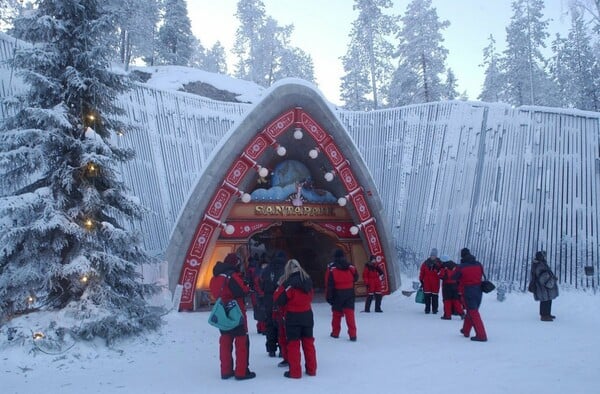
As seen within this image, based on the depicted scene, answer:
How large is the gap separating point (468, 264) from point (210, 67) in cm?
5057

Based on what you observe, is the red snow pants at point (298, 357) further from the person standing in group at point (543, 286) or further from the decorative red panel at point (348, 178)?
the decorative red panel at point (348, 178)

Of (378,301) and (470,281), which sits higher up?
(470,281)

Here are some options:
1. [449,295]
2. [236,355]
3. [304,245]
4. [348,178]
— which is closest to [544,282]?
[449,295]

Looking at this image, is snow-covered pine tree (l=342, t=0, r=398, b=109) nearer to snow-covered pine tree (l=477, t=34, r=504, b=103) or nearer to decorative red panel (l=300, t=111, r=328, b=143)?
snow-covered pine tree (l=477, t=34, r=504, b=103)

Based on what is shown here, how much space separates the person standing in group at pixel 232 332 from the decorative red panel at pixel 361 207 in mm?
8460

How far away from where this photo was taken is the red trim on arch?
1273 centimetres

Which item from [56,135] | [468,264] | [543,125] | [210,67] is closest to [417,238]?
[543,125]

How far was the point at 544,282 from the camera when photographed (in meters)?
10.4

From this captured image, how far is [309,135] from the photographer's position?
1425cm

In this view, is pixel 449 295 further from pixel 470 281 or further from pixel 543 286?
pixel 470 281

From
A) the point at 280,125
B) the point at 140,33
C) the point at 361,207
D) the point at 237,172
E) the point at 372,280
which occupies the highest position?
the point at 140,33

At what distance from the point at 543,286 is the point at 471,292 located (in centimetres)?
289

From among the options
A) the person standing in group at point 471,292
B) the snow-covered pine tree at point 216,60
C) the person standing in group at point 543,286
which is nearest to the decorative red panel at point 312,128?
the person standing in group at point 471,292

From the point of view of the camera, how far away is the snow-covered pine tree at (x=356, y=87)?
37.7 m
